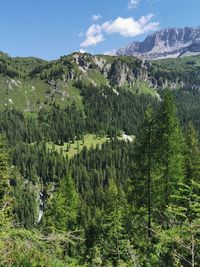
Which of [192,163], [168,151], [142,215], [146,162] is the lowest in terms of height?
[142,215]

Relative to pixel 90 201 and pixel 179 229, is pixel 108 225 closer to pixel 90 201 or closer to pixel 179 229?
pixel 179 229

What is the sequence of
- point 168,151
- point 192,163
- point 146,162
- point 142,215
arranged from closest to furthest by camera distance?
1. point 168,151
2. point 146,162
3. point 142,215
4. point 192,163

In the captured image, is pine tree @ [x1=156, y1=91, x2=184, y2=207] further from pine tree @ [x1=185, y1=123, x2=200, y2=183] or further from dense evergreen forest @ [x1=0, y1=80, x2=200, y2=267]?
pine tree @ [x1=185, y1=123, x2=200, y2=183]

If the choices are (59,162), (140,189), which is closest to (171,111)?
(140,189)

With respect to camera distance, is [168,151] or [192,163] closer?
[168,151]

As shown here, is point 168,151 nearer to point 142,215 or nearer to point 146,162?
point 146,162

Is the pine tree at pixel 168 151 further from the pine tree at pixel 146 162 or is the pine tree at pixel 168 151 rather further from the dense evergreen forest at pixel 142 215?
the pine tree at pixel 146 162

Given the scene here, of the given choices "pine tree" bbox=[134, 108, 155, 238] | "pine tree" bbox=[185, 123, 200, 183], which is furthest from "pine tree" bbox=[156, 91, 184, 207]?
"pine tree" bbox=[185, 123, 200, 183]

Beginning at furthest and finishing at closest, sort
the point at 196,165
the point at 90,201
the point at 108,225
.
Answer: the point at 90,201
the point at 196,165
the point at 108,225

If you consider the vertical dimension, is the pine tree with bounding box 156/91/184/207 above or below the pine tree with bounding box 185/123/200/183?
above

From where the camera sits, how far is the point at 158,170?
101 feet

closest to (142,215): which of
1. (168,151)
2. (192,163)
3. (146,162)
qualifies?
(146,162)

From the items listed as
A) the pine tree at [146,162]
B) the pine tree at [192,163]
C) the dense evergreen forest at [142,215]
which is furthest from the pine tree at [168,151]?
Answer: the pine tree at [192,163]

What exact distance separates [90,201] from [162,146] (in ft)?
360
